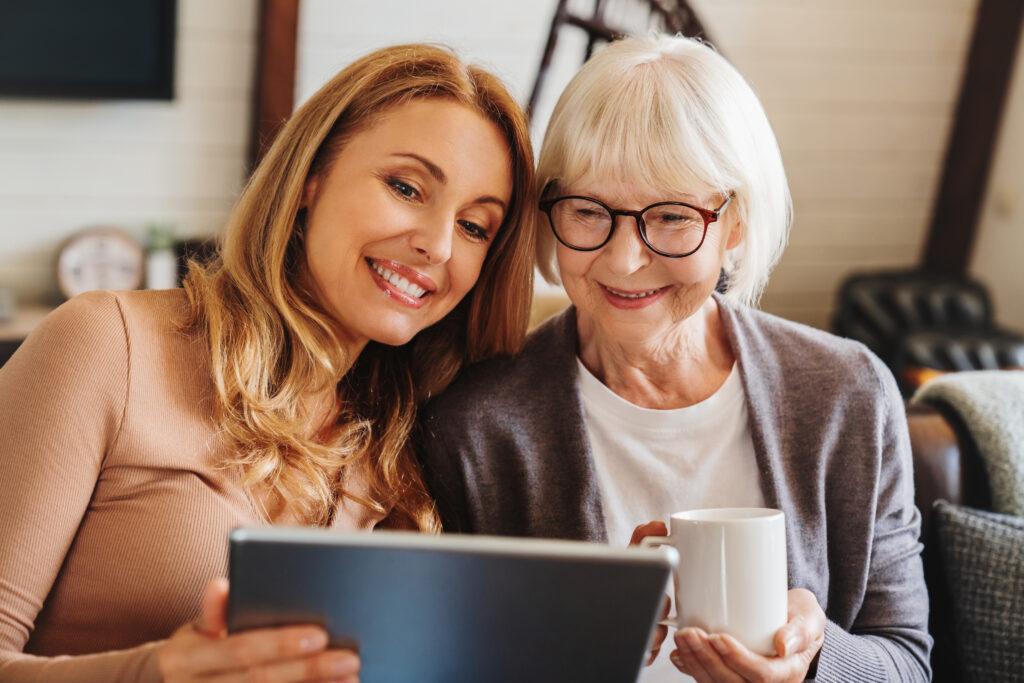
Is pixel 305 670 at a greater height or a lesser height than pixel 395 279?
lesser

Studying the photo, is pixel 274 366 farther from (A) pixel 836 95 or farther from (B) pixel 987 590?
(A) pixel 836 95

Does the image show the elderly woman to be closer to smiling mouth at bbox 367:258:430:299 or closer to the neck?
the neck

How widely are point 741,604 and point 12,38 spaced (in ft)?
9.90

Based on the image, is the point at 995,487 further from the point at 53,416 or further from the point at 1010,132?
the point at 1010,132

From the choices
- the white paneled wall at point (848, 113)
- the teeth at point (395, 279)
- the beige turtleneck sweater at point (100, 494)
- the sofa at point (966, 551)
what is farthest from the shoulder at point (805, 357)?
the white paneled wall at point (848, 113)

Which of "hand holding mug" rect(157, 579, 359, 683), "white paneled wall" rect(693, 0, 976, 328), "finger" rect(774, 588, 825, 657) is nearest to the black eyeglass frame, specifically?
"finger" rect(774, 588, 825, 657)

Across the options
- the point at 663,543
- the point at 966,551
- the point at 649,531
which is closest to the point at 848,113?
the point at 966,551

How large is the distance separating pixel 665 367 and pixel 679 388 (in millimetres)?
37

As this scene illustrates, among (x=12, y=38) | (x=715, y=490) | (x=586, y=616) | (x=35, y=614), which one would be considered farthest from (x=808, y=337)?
(x=12, y=38)

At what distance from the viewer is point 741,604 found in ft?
3.20

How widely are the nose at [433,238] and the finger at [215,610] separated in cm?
52

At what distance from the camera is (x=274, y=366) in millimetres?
1294

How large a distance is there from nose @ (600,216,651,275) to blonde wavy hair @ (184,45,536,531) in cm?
14

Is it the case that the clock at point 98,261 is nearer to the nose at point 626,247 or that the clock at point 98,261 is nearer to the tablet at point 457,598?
the nose at point 626,247
